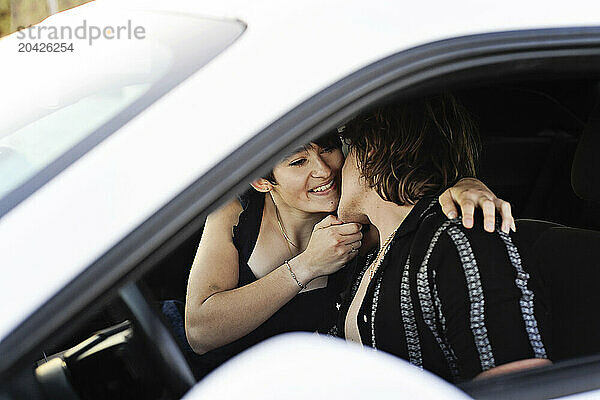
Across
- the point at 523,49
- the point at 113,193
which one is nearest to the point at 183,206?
the point at 113,193

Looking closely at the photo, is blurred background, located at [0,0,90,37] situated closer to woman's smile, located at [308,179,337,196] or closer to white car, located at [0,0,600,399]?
woman's smile, located at [308,179,337,196]

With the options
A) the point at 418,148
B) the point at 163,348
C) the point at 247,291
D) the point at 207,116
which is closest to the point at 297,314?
the point at 247,291

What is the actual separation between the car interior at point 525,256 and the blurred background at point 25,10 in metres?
3.44

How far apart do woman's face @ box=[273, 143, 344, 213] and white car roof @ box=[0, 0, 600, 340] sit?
0.68 m

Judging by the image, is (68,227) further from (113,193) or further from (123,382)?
(123,382)

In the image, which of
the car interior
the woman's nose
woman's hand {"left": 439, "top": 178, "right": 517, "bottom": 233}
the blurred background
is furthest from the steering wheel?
the blurred background

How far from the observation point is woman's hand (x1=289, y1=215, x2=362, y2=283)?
1781 millimetres

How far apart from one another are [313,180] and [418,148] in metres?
0.28

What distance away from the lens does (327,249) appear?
70.5 inches

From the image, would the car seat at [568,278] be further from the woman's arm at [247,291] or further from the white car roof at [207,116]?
the white car roof at [207,116]

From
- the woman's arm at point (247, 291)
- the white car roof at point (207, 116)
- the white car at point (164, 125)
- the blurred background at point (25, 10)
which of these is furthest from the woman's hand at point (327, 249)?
the blurred background at point (25, 10)

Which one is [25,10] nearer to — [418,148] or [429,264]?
[418,148]

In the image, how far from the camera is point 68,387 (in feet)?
3.78

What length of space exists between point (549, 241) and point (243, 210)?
0.75 meters
